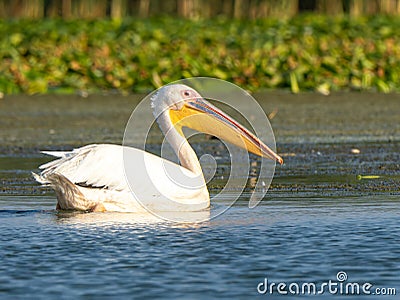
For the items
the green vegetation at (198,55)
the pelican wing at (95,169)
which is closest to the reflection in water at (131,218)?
the pelican wing at (95,169)

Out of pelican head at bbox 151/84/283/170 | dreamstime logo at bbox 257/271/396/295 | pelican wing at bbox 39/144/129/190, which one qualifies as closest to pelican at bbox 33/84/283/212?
pelican wing at bbox 39/144/129/190

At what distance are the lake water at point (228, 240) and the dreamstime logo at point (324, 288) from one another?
0.06 feet

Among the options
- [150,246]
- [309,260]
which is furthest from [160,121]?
[309,260]

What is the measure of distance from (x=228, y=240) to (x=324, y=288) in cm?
112

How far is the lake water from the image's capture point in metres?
4.58

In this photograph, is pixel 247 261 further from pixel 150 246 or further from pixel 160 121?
pixel 160 121

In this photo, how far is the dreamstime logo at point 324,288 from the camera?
4387 millimetres

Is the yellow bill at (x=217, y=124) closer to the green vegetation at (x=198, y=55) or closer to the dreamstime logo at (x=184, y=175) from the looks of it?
the dreamstime logo at (x=184, y=175)

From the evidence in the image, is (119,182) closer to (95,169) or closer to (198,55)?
(95,169)

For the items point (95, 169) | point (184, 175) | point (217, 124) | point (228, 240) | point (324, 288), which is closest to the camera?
point (324, 288)

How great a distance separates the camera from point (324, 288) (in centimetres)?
446

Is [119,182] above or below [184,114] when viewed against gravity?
below

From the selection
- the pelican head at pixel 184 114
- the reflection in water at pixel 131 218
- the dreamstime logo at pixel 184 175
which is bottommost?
the reflection in water at pixel 131 218

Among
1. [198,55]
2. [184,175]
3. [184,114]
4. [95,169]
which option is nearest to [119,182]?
[95,169]
